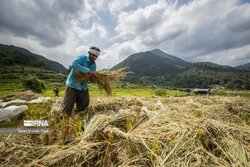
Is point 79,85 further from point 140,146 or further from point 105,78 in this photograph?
point 140,146

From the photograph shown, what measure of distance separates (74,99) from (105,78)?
0.89 metres

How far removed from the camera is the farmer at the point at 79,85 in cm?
378

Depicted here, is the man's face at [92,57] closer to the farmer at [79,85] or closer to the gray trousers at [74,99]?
the farmer at [79,85]

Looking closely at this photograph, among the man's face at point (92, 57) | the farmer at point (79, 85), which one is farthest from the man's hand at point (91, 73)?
the man's face at point (92, 57)

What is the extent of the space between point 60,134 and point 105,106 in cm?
191

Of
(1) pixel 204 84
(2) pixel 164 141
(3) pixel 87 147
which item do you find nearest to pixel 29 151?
(3) pixel 87 147

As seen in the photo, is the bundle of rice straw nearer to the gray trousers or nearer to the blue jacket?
the blue jacket

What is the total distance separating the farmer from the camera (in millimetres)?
3781

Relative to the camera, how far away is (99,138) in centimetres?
239

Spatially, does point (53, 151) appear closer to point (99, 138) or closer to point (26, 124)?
point (99, 138)

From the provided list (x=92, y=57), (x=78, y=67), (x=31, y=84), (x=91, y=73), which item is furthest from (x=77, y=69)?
(x=31, y=84)

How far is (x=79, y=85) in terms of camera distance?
13.1ft

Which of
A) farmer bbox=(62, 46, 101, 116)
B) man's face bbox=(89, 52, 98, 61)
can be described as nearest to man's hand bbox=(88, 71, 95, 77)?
farmer bbox=(62, 46, 101, 116)

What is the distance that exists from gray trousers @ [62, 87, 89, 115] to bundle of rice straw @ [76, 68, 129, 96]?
298 millimetres
